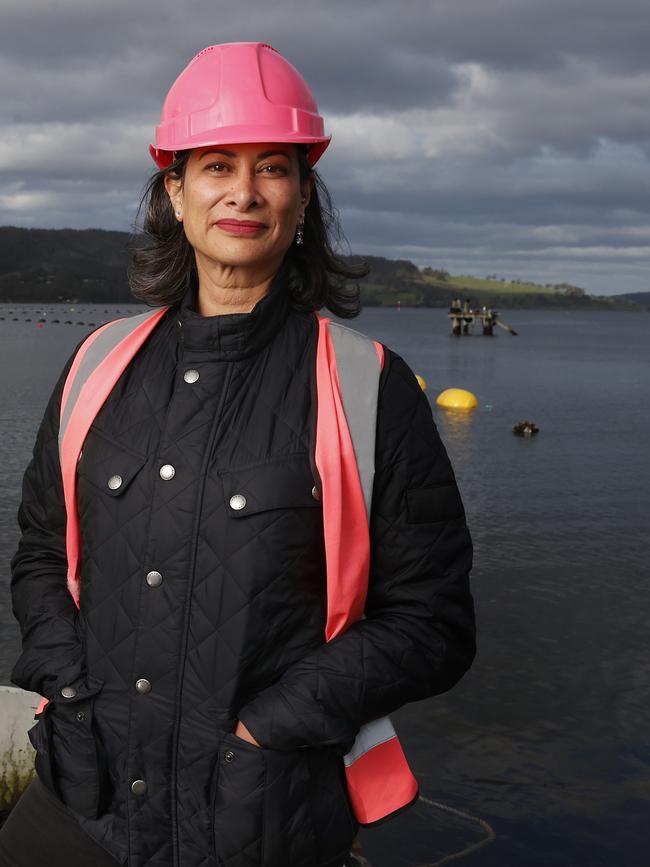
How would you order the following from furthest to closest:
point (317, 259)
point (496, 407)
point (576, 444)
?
point (496, 407)
point (576, 444)
point (317, 259)

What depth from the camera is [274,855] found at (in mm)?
2373

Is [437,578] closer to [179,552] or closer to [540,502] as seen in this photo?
[179,552]

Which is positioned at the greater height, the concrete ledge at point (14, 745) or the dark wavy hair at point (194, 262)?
the dark wavy hair at point (194, 262)

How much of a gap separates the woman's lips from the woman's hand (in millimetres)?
1188

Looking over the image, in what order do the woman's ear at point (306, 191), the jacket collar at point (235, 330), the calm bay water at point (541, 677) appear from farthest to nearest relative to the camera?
the calm bay water at point (541, 677), the woman's ear at point (306, 191), the jacket collar at point (235, 330)

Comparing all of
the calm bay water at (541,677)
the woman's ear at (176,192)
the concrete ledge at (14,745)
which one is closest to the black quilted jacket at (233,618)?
the woman's ear at (176,192)

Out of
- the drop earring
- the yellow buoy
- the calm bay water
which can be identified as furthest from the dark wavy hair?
the yellow buoy

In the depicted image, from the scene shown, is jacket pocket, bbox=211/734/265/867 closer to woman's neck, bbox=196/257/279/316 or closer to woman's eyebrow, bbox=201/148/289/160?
woman's neck, bbox=196/257/279/316

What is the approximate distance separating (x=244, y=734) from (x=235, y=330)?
0.97 m

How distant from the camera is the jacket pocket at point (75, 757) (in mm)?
2494

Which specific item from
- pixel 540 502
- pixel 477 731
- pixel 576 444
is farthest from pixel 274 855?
pixel 576 444

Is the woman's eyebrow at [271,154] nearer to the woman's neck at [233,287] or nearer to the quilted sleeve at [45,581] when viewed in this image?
the woman's neck at [233,287]

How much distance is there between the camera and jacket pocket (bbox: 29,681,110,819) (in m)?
2.49

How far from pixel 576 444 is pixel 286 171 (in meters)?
26.2
